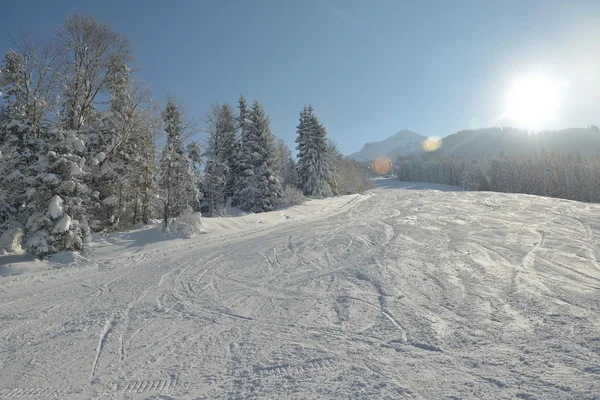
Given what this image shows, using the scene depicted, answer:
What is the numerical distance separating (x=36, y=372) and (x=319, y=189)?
33.9 meters

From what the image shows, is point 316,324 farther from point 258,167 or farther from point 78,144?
point 258,167

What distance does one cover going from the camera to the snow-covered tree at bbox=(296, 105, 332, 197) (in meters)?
37.0

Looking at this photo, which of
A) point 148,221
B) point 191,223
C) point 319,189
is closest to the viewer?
point 191,223

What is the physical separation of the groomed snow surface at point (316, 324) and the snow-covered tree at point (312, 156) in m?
26.7

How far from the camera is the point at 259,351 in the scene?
4270 millimetres

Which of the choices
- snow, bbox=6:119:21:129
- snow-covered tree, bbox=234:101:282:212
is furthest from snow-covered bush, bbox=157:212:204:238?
snow-covered tree, bbox=234:101:282:212

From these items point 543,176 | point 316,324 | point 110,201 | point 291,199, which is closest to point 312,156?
point 291,199

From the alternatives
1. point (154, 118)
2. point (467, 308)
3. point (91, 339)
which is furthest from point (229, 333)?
point (154, 118)

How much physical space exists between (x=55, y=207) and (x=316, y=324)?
1000cm

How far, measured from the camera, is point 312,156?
37.3 meters

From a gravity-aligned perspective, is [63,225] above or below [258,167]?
below

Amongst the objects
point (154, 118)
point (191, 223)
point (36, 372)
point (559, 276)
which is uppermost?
point (154, 118)

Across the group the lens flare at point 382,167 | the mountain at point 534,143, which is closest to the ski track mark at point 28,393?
the mountain at point 534,143

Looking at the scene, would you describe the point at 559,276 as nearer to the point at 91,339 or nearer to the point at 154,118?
the point at 91,339
